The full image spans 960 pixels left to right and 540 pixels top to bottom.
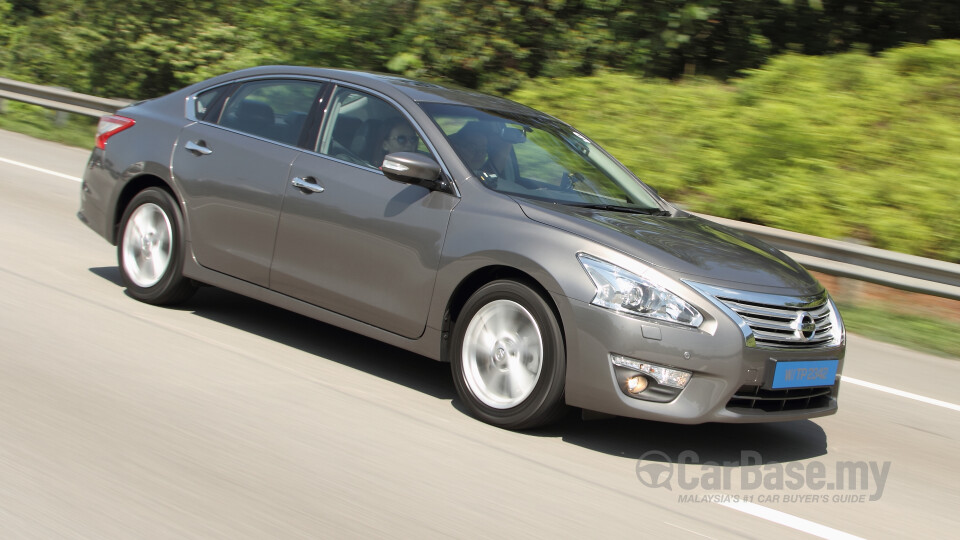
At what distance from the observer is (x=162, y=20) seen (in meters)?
20.1

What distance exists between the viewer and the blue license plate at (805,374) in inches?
193

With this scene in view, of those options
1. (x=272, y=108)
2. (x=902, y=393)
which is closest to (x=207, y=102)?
(x=272, y=108)

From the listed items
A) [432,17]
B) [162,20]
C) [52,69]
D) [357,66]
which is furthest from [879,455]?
[52,69]

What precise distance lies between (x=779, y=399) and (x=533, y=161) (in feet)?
6.01

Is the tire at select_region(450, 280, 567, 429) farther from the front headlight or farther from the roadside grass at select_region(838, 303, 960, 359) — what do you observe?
the roadside grass at select_region(838, 303, 960, 359)

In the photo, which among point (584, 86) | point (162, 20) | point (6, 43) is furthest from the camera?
point (6, 43)

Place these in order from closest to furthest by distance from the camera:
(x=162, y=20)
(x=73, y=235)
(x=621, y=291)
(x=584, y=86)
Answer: (x=621, y=291) < (x=73, y=235) < (x=584, y=86) < (x=162, y=20)

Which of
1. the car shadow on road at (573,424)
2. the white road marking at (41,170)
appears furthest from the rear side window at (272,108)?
the white road marking at (41,170)

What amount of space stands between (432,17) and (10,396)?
12331mm

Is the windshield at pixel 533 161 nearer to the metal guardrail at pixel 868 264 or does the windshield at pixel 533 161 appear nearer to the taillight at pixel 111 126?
the taillight at pixel 111 126

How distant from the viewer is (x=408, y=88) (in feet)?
20.1

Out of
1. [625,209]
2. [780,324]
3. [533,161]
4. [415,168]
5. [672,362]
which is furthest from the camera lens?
[533,161]

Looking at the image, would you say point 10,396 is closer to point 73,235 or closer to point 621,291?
point 621,291

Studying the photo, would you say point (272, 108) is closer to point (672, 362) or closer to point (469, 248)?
point (469, 248)
